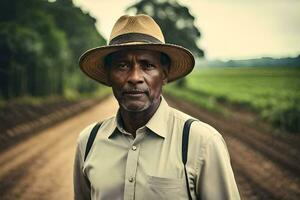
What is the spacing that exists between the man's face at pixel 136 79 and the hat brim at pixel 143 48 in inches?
1.8

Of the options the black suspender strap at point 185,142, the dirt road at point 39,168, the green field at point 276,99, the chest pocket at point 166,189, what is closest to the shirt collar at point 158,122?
the black suspender strap at point 185,142

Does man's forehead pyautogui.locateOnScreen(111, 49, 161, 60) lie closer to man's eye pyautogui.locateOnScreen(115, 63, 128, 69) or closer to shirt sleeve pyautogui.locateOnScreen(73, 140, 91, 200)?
man's eye pyautogui.locateOnScreen(115, 63, 128, 69)

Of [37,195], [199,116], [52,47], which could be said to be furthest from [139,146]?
[52,47]

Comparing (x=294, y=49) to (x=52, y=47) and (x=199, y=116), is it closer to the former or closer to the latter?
(x=199, y=116)

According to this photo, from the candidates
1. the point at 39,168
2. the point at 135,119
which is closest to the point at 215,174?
the point at 135,119

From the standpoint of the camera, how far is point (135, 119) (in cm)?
209

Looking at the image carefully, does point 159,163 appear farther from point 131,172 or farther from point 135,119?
point 135,119

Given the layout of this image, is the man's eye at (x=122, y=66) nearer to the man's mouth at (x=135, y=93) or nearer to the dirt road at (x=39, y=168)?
the man's mouth at (x=135, y=93)

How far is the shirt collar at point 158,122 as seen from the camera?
192 centimetres

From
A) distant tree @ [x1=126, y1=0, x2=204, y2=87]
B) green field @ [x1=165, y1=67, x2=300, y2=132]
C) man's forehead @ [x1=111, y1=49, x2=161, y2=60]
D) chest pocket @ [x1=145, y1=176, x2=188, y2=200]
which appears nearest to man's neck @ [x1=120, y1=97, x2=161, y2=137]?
man's forehead @ [x1=111, y1=49, x2=161, y2=60]

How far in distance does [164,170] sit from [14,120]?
10.4 meters

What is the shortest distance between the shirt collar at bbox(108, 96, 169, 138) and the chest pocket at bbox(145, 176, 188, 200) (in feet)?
0.71

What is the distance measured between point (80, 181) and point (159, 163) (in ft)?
1.84

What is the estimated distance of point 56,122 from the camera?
12.9m
